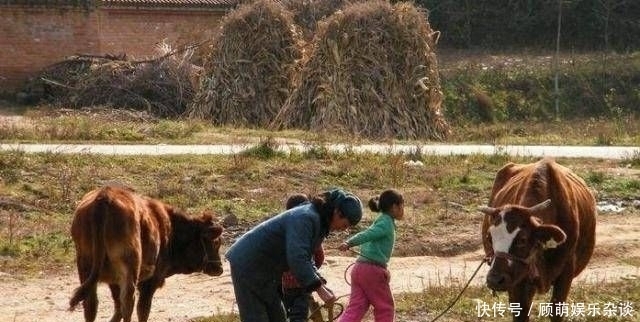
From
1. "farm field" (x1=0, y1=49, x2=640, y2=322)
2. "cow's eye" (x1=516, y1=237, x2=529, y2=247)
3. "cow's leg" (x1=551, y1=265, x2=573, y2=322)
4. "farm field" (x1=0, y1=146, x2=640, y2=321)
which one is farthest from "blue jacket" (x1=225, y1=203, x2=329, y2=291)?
"cow's leg" (x1=551, y1=265, x2=573, y2=322)

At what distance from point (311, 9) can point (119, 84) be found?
8039 mm

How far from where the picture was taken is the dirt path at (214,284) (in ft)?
41.4

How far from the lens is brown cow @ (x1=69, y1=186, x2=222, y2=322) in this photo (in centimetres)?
1079

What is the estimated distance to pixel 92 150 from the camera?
2177 centimetres

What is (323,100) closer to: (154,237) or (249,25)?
(249,25)

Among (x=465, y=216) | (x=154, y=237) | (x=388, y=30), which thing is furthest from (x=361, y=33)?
(x=154, y=237)

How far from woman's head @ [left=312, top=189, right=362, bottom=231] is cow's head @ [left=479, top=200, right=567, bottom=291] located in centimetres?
192

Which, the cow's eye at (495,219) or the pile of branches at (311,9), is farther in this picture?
the pile of branches at (311,9)

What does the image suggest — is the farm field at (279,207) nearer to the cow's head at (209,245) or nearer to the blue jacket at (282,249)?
the cow's head at (209,245)

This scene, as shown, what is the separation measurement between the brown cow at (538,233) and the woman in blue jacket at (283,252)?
194 cm

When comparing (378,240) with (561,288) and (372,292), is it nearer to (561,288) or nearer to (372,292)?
(372,292)

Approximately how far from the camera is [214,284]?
46.2 ft

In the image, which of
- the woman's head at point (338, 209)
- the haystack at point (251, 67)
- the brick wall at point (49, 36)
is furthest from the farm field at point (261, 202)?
the brick wall at point (49, 36)

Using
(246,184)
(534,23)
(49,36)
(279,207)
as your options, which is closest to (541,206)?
(279,207)
